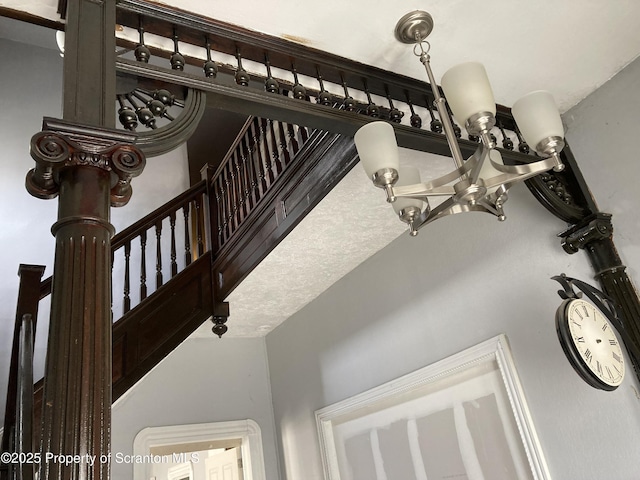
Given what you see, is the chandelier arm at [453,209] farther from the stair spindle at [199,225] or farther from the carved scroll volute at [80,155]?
the stair spindle at [199,225]

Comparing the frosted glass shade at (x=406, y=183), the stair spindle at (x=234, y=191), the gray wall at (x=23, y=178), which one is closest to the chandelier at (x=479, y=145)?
the frosted glass shade at (x=406, y=183)

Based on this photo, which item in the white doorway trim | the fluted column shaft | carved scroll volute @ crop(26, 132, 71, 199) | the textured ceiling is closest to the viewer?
the fluted column shaft

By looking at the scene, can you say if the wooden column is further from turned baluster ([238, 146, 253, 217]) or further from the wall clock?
turned baluster ([238, 146, 253, 217])

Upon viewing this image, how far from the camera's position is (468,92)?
4.62ft

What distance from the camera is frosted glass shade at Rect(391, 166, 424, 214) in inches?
71.8

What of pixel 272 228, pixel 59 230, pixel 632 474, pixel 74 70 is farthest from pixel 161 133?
pixel 632 474

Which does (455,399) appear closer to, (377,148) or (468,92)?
(377,148)

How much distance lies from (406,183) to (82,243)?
1.16 m

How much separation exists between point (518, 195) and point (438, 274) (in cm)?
70

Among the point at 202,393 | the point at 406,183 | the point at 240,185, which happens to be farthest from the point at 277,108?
the point at 202,393

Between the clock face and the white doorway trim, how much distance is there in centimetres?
331

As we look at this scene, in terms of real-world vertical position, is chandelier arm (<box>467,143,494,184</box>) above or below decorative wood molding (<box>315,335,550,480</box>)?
above

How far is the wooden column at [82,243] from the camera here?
3.32 ft

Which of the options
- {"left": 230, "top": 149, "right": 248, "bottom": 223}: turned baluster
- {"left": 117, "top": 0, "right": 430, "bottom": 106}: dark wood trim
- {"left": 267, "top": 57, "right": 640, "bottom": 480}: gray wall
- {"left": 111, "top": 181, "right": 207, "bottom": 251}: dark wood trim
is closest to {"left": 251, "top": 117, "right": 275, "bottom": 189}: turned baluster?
{"left": 230, "top": 149, "right": 248, "bottom": 223}: turned baluster
